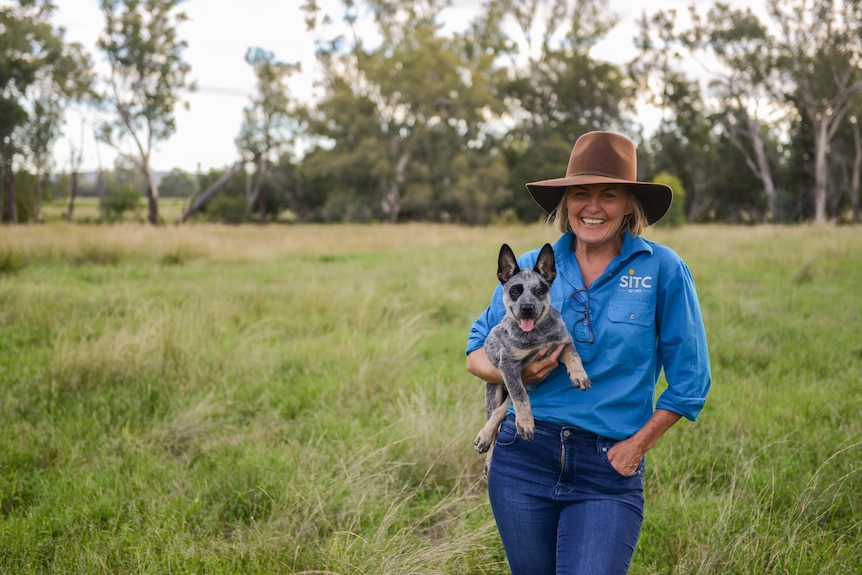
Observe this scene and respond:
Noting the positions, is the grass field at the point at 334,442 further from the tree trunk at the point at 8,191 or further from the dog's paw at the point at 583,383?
the tree trunk at the point at 8,191

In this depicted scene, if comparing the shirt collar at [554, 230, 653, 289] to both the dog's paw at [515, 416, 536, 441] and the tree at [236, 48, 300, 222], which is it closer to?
the dog's paw at [515, 416, 536, 441]

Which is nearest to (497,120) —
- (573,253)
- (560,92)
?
(560,92)

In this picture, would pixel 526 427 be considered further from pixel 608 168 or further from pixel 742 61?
pixel 742 61

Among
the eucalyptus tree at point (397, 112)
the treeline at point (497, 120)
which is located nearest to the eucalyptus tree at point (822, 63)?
the treeline at point (497, 120)

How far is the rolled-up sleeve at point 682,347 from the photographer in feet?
7.64

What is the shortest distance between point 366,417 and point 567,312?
3012mm

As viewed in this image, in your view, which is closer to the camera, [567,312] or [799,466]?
[567,312]

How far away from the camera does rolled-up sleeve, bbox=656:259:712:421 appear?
2330 mm

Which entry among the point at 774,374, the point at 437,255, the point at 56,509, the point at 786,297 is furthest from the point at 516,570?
the point at 437,255

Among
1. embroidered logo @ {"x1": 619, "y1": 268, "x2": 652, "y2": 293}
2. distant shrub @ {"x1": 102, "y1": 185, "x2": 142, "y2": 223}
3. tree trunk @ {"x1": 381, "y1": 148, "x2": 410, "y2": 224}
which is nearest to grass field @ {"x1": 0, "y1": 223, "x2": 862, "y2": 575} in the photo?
embroidered logo @ {"x1": 619, "y1": 268, "x2": 652, "y2": 293}

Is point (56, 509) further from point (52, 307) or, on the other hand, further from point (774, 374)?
point (774, 374)

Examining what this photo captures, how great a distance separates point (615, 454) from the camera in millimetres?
2344

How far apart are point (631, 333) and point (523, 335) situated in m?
0.44

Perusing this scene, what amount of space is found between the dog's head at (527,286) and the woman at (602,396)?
105mm
